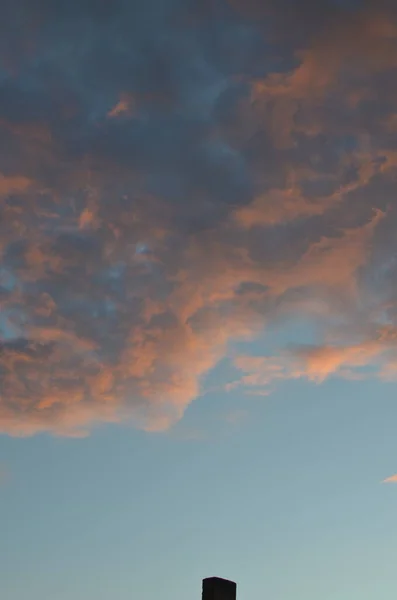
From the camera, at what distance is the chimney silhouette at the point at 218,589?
25.3 ft

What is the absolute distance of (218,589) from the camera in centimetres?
772

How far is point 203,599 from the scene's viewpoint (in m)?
7.86

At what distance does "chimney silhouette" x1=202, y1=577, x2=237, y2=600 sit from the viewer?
7699mm

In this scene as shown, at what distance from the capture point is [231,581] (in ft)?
25.7

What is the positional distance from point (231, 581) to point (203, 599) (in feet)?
1.51
